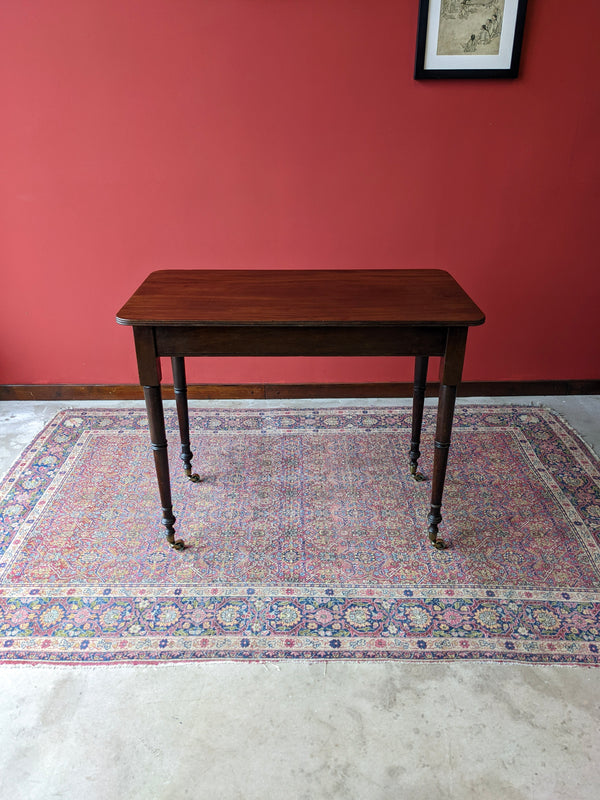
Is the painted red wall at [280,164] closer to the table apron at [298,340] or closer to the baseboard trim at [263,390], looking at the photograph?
the baseboard trim at [263,390]

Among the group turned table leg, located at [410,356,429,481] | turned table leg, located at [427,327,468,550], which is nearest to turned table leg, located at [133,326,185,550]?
turned table leg, located at [427,327,468,550]

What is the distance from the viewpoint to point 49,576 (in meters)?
2.10

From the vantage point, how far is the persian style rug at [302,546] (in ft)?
6.06

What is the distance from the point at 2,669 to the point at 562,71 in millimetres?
3214

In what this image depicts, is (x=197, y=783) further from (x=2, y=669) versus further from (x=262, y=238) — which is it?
(x=262, y=238)

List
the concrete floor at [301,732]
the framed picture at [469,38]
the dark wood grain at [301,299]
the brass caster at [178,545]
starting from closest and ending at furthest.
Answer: the concrete floor at [301,732] < the dark wood grain at [301,299] < the brass caster at [178,545] < the framed picture at [469,38]

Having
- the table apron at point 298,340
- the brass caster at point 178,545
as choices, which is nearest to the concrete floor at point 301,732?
the brass caster at point 178,545

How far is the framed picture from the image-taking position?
2.64 metres

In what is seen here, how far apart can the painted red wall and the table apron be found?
125 centimetres

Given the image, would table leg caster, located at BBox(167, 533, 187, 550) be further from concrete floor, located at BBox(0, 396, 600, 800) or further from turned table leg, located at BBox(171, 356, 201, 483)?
concrete floor, located at BBox(0, 396, 600, 800)

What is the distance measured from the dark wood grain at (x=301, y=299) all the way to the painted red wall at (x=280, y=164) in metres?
0.79

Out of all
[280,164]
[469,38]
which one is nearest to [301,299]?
[280,164]

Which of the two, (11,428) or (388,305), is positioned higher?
(388,305)

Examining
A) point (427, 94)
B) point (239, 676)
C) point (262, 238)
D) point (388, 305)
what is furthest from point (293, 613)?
point (427, 94)
